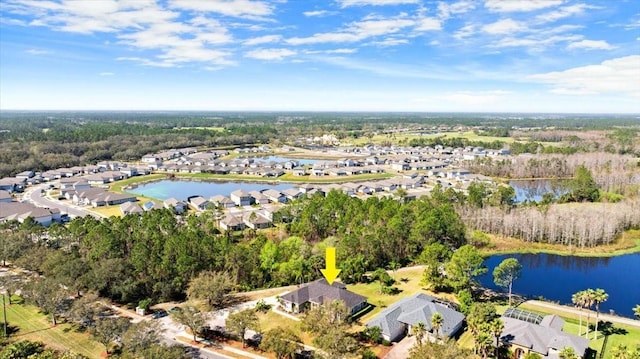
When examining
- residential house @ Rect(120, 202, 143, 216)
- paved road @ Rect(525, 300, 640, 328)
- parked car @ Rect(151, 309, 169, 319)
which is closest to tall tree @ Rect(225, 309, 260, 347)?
parked car @ Rect(151, 309, 169, 319)

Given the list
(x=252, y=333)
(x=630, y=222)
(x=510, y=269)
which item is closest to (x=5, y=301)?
(x=252, y=333)

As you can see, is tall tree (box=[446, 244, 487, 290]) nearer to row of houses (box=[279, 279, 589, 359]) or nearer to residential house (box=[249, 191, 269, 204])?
row of houses (box=[279, 279, 589, 359])

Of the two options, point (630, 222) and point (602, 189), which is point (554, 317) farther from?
point (602, 189)

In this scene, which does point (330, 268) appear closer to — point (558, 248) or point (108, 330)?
point (108, 330)

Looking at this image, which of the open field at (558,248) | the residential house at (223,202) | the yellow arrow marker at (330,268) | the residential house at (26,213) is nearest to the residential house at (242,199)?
the residential house at (223,202)

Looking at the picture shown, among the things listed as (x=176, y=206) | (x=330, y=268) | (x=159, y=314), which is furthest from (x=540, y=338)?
(x=176, y=206)

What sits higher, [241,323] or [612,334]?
[241,323]
